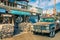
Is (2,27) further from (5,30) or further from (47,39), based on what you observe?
(47,39)

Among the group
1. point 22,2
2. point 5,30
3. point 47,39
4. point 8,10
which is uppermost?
point 22,2

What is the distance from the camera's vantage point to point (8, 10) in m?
16.8

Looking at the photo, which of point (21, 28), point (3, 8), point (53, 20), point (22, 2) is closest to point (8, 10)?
point (3, 8)

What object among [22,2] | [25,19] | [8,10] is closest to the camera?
[8,10]

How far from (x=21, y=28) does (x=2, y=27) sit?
5.53 meters

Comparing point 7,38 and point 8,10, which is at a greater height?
point 8,10

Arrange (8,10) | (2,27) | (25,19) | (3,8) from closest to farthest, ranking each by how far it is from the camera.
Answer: (2,27) → (3,8) → (8,10) → (25,19)

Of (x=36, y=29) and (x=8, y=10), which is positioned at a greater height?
(x=8, y=10)

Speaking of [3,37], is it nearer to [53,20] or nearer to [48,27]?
[48,27]

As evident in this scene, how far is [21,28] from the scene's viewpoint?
17000 mm

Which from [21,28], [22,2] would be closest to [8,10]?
[21,28]

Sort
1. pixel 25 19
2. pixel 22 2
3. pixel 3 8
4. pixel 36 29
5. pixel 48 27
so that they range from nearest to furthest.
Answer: pixel 48 27, pixel 36 29, pixel 3 8, pixel 25 19, pixel 22 2

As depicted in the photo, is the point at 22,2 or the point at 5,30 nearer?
the point at 5,30

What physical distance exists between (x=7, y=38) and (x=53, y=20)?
604cm
